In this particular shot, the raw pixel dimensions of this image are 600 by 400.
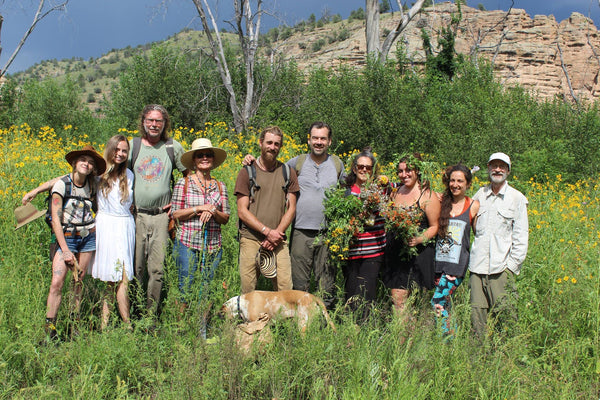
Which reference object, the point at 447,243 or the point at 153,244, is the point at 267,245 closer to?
the point at 153,244

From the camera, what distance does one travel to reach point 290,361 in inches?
112

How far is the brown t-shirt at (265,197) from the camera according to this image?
3.78 m

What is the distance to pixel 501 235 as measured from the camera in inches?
143

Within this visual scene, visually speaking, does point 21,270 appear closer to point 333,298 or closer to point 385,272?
point 333,298

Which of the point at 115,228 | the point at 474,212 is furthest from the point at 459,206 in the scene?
the point at 115,228

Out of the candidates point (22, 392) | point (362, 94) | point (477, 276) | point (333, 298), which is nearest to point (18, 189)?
point (22, 392)

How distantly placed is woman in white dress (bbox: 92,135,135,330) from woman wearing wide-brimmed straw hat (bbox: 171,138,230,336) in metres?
0.43

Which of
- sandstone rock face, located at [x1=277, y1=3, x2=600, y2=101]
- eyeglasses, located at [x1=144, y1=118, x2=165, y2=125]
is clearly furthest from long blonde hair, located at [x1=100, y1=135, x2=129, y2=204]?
sandstone rock face, located at [x1=277, y1=3, x2=600, y2=101]

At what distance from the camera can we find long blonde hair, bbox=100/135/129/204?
143 inches

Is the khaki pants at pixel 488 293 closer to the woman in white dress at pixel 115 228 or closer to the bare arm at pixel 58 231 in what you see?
the woman in white dress at pixel 115 228

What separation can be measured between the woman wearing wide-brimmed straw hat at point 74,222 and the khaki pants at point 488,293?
11.2 ft

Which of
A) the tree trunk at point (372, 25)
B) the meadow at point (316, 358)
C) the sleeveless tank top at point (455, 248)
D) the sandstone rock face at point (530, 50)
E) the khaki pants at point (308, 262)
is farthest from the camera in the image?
the sandstone rock face at point (530, 50)

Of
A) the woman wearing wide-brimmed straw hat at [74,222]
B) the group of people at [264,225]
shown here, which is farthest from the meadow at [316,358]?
the group of people at [264,225]

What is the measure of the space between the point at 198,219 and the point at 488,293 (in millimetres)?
2698
